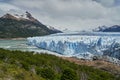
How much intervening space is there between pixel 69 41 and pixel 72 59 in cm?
1036

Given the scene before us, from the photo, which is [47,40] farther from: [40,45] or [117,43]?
[117,43]

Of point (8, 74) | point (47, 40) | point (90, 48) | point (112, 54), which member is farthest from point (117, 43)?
point (8, 74)

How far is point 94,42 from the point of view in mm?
84688

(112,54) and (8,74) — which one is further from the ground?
(8,74)

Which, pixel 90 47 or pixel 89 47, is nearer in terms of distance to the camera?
pixel 90 47

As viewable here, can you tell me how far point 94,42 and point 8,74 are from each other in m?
68.6

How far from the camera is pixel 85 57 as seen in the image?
78.4m

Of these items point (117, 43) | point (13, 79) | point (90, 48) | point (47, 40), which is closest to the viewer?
point (13, 79)

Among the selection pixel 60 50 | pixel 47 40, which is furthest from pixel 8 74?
pixel 47 40

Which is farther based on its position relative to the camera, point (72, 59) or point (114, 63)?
point (72, 59)

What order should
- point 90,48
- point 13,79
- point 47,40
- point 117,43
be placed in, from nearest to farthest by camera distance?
point 13,79
point 117,43
point 90,48
point 47,40

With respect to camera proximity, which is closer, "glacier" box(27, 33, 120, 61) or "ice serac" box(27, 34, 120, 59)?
"glacier" box(27, 33, 120, 61)

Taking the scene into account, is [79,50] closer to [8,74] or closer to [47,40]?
[47,40]

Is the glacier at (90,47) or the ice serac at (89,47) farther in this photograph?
the ice serac at (89,47)
